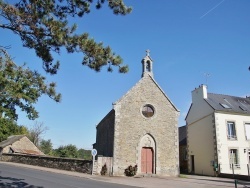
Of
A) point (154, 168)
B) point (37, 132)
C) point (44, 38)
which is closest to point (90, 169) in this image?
point (154, 168)

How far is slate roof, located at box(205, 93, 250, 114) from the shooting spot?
27203mm

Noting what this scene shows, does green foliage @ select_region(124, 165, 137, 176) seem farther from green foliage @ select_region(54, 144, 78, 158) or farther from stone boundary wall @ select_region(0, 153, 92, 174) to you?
green foliage @ select_region(54, 144, 78, 158)

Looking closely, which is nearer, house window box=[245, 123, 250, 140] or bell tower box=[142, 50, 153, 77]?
bell tower box=[142, 50, 153, 77]

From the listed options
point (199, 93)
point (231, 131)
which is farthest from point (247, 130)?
point (199, 93)

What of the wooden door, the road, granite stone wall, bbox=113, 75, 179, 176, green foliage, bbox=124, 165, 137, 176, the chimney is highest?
the chimney

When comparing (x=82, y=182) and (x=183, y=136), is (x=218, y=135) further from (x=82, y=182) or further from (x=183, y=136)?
(x=82, y=182)

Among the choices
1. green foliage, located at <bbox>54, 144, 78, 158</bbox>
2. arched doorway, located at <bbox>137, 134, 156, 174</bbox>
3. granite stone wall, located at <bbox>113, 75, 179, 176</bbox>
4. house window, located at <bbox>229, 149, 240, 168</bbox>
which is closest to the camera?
granite stone wall, located at <bbox>113, 75, 179, 176</bbox>

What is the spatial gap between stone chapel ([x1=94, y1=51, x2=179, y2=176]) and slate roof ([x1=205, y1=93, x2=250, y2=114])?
6.61 m

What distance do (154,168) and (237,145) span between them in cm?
1017

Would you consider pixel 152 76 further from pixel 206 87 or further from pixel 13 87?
pixel 13 87

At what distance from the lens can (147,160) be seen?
21.5m

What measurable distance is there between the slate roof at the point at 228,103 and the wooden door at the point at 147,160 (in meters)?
9.30

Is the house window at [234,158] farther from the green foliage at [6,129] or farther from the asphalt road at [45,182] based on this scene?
the green foliage at [6,129]

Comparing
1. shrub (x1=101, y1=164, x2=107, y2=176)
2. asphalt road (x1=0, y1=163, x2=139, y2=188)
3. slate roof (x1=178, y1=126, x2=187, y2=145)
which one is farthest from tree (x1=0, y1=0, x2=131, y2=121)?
slate roof (x1=178, y1=126, x2=187, y2=145)
